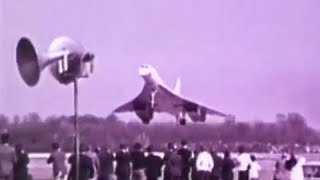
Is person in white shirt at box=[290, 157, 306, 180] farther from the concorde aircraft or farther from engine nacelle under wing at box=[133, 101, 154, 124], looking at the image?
engine nacelle under wing at box=[133, 101, 154, 124]

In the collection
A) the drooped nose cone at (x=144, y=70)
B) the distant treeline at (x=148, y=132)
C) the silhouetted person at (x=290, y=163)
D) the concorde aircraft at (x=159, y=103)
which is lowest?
the silhouetted person at (x=290, y=163)

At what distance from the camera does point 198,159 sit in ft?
33.0

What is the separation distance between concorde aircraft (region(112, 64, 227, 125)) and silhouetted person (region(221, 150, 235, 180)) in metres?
0.43

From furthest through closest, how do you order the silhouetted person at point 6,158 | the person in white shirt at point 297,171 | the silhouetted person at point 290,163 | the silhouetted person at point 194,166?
1. the silhouetted person at point 194,166
2. the silhouetted person at point 290,163
3. the person in white shirt at point 297,171
4. the silhouetted person at point 6,158

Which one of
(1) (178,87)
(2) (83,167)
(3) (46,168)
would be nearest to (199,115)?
(1) (178,87)

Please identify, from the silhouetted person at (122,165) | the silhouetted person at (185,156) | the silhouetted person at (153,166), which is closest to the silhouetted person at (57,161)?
the silhouetted person at (122,165)

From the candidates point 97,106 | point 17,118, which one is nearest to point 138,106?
point 97,106

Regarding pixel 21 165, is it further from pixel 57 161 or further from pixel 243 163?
pixel 243 163

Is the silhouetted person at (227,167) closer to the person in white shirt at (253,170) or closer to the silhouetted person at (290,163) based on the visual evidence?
the person in white shirt at (253,170)

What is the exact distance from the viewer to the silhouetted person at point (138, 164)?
9.91 m

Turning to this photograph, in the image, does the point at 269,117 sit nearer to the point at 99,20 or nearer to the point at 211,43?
the point at 211,43

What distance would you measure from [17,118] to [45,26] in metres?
0.87

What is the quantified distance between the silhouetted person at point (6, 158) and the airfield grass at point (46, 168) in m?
0.27

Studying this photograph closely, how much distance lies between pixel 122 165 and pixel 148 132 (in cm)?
41
